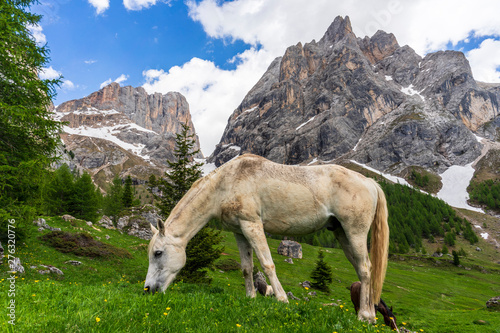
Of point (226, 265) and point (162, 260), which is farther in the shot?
point (226, 265)

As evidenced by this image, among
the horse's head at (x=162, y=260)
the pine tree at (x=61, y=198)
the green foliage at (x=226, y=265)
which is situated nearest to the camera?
the horse's head at (x=162, y=260)

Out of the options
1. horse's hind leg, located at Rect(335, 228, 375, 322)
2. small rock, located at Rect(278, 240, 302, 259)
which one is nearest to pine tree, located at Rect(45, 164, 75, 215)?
small rock, located at Rect(278, 240, 302, 259)

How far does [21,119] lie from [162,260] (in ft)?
38.1

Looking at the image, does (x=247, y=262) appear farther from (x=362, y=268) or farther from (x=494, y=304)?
(x=494, y=304)

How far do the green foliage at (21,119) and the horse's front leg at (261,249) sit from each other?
1222cm

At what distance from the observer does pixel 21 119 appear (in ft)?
40.3

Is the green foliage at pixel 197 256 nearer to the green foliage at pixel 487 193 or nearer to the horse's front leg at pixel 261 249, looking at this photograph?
the horse's front leg at pixel 261 249

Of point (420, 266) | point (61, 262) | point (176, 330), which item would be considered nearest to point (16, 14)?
point (61, 262)

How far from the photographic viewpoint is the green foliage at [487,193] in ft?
447

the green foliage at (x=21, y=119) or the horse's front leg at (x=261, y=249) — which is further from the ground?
the green foliage at (x=21, y=119)

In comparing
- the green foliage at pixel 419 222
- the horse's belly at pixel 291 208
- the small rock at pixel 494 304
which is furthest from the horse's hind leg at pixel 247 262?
the green foliage at pixel 419 222

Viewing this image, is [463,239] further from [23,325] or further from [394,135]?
[23,325]

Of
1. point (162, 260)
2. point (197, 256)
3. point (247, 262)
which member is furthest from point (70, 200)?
point (247, 262)

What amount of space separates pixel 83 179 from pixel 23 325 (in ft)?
192
